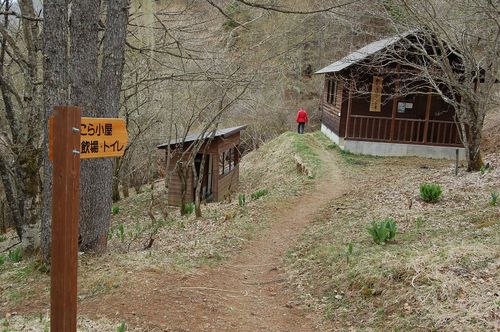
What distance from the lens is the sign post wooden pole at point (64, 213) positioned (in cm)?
299

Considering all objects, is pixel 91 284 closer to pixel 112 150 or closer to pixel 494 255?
pixel 112 150

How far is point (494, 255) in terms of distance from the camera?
527 centimetres

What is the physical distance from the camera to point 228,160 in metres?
17.7

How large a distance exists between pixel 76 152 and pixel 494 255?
188 inches

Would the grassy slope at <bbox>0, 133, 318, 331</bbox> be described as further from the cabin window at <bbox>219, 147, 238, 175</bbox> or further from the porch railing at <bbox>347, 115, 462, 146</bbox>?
Result: the porch railing at <bbox>347, 115, 462, 146</bbox>

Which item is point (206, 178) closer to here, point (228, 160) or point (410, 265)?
point (228, 160)

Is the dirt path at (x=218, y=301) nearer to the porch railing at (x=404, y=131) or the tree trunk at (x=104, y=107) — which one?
the tree trunk at (x=104, y=107)

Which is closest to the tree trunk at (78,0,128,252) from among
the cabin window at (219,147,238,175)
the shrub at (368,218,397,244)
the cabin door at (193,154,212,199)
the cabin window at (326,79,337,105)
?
the shrub at (368,218,397,244)

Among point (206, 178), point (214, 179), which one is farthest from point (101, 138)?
point (206, 178)

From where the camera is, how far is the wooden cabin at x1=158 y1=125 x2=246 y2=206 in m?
14.3

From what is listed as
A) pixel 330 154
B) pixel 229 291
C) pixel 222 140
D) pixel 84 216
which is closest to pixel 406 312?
pixel 229 291

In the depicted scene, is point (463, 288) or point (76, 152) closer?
point (76, 152)

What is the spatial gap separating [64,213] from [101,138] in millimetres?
681

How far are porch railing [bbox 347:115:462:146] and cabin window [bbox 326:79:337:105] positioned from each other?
333 cm
